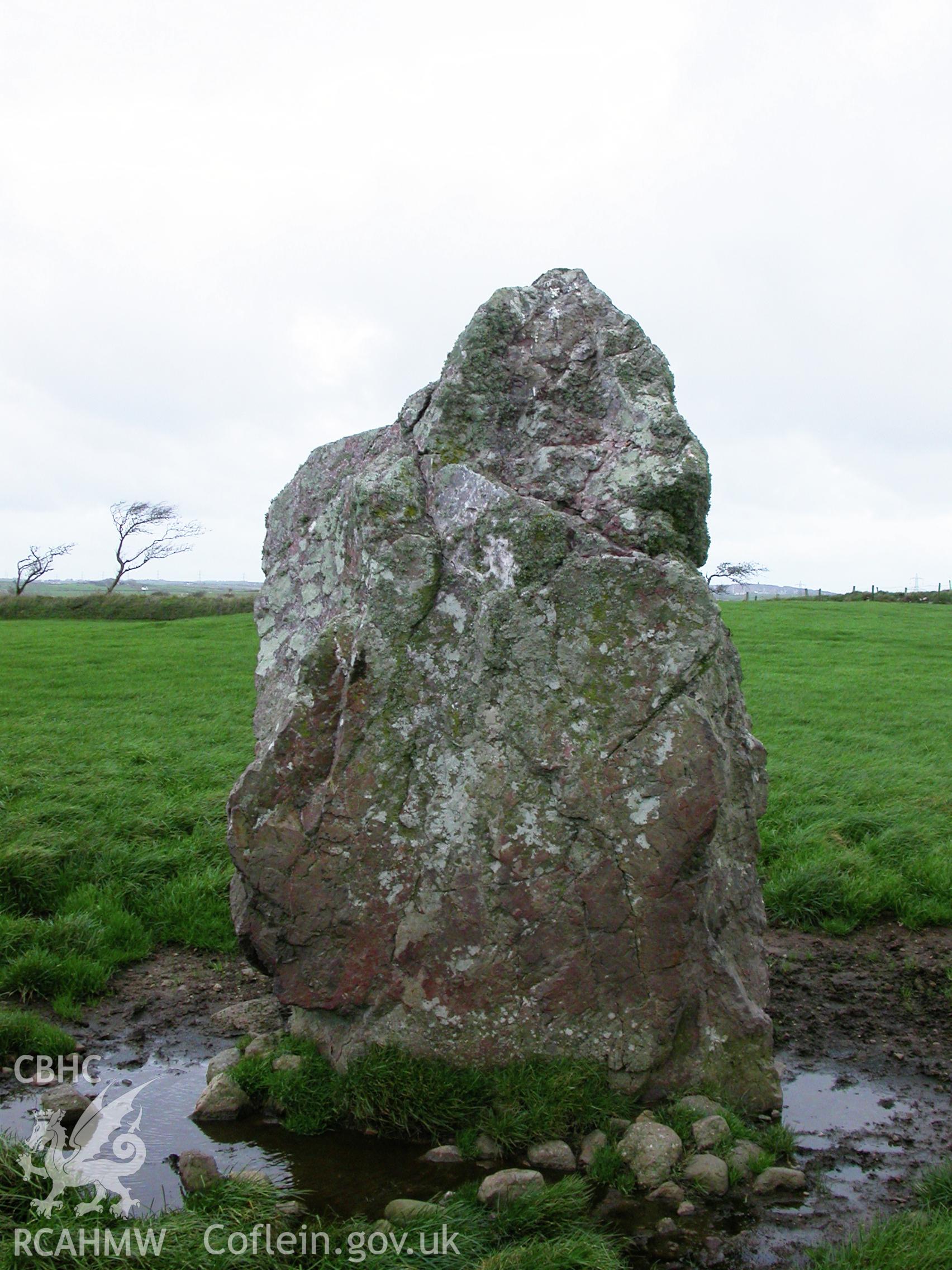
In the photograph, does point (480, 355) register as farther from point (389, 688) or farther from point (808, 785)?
point (808, 785)

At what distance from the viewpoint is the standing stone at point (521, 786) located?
5559 millimetres

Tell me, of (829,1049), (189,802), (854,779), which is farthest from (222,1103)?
(854,779)

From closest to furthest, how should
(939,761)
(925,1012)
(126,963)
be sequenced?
(925,1012) < (126,963) < (939,761)

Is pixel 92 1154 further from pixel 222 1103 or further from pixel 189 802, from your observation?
pixel 189 802

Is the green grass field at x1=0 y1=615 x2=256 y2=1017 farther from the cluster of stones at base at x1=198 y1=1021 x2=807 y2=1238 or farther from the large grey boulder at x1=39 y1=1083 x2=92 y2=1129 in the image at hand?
the cluster of stones at base at x1=198 y1=1021 x2=807 y2=1238

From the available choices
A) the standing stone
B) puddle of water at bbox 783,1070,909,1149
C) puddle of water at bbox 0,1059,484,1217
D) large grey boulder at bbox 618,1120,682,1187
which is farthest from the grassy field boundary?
large grey boulder at bbox 618,1120,682,1187

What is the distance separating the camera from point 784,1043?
Answer: 21.6 feet

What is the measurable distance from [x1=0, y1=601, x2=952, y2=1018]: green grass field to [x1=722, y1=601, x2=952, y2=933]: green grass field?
28 mm

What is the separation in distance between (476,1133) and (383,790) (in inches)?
72.8

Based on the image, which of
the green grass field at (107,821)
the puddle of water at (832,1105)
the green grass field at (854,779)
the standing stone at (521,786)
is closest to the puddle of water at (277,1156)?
the standing stone at (521,786)

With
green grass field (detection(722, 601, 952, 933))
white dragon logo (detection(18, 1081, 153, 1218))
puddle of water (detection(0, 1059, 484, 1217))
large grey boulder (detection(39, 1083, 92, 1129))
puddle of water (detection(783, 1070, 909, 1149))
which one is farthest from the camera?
green grass field (detection(722, 601, 952, 933))

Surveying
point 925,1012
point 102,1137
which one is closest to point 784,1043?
point 925,1012

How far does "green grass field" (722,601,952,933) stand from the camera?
8.79m

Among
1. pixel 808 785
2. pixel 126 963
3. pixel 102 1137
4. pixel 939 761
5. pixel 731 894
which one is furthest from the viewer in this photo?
pixel 939 761
